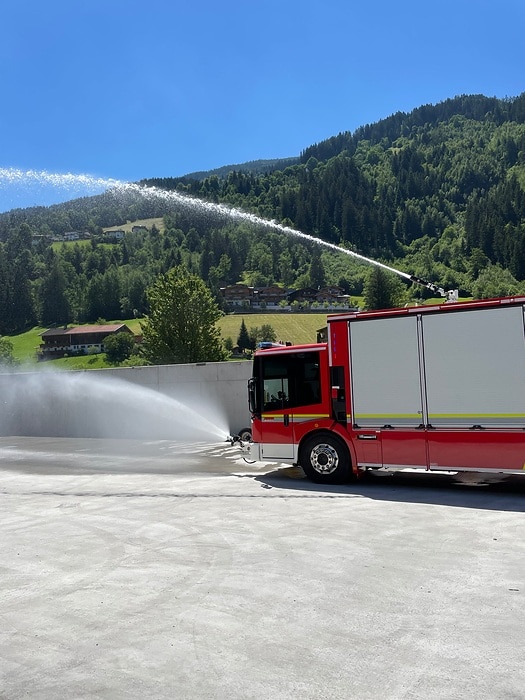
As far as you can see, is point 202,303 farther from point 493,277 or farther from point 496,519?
point 493,277

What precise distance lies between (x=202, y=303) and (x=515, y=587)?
66.5 metres

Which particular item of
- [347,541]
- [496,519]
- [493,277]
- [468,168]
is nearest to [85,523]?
[347,541]

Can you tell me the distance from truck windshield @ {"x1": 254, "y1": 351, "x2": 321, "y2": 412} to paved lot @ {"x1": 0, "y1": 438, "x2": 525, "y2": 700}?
6.50ft

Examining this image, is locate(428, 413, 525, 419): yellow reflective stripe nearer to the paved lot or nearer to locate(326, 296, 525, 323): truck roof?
the paved lot

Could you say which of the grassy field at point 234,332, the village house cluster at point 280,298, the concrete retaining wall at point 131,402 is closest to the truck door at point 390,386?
the concrete retaining wall at point 131,402

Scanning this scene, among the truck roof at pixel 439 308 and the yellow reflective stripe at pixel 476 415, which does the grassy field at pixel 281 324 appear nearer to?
the truck roof at pixel 439 308

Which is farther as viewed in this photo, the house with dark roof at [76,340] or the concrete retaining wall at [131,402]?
the house with dark roof at [76,340]

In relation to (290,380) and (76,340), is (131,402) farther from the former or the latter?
(76,340)

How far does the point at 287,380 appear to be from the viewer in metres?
13.3

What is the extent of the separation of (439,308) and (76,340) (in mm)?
116640

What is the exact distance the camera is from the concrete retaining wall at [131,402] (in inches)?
966

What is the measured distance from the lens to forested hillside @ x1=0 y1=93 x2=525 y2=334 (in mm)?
138625

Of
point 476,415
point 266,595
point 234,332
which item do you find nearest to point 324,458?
point 476,415

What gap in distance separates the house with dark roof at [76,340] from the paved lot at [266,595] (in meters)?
109
